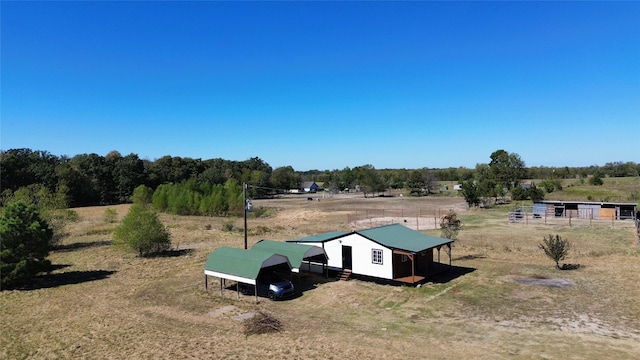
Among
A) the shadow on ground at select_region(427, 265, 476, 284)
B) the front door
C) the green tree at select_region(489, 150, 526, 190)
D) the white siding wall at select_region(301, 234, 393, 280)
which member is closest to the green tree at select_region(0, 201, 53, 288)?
the white siding wall at select_region(301, 234, 393, 280)

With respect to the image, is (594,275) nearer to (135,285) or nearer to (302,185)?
(135,285)

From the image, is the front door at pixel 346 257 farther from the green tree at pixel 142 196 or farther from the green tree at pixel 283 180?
the green tree at pixel 283 180

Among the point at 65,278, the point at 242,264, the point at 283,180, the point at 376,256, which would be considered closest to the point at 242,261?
the point at 242,264

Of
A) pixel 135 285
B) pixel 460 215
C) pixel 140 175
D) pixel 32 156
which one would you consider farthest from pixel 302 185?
pixel 135 285

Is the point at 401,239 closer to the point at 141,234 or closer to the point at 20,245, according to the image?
A: the point at 141,234

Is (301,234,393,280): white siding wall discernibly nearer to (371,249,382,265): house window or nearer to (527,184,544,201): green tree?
(371,249,382,265): house window

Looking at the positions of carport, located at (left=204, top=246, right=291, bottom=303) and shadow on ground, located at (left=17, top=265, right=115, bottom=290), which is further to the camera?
shadow on ground, located at (left=17, top=265, right=115, bottom=290)
